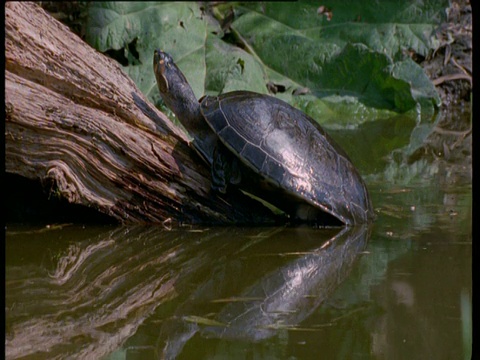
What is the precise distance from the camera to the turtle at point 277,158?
327 cm

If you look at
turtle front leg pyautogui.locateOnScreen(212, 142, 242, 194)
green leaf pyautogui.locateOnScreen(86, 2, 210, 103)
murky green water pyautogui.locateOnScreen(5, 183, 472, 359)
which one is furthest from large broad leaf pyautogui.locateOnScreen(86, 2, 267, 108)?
murky green water pyautogui.locateOnScreen(5, 183, 472, 359)

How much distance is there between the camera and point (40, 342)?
6.73 ft

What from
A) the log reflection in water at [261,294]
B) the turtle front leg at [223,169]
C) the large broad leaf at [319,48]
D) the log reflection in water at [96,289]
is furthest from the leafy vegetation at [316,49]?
the log reflection in water at [261,294]

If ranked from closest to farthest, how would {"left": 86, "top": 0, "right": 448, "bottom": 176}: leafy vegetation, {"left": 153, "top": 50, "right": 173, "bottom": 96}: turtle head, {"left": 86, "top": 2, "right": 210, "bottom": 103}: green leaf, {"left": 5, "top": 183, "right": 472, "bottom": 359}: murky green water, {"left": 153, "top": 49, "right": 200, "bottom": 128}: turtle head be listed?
{"left": 5, "top": 183, "right": 472, "bottom": 359}: murky green water, {"left": 153, "top": 49, "right": 200, "bottom": 128}: turtle head, {"left": 153, "top": 50, "right": 173, "bottom": 96}: turtle head, {"left": 86, "top": 2, "right": 210, "bottom": 103}: green leaf, {"left": 86, "top": 0, "right": 448, "bottom": 176}: leafy vegetation

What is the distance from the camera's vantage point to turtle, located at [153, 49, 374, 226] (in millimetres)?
3266

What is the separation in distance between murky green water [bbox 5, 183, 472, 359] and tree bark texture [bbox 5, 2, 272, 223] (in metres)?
0.13

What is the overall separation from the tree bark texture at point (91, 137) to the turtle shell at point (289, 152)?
8.7 inches

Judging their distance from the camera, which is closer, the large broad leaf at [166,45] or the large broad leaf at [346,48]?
the large broad leaf at [166,45]

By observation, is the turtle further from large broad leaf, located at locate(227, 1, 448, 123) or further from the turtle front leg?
large broad leaf, located at locate(227, 1, 448, 123)

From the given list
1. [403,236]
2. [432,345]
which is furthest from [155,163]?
[432,345]

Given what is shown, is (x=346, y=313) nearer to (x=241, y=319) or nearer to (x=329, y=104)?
(x=241, y=319)

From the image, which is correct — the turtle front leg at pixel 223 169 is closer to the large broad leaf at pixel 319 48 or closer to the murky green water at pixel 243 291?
the murky green water at pixel 243 291

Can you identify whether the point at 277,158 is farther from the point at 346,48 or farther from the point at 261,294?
the point at 346,48

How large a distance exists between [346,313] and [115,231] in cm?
128
